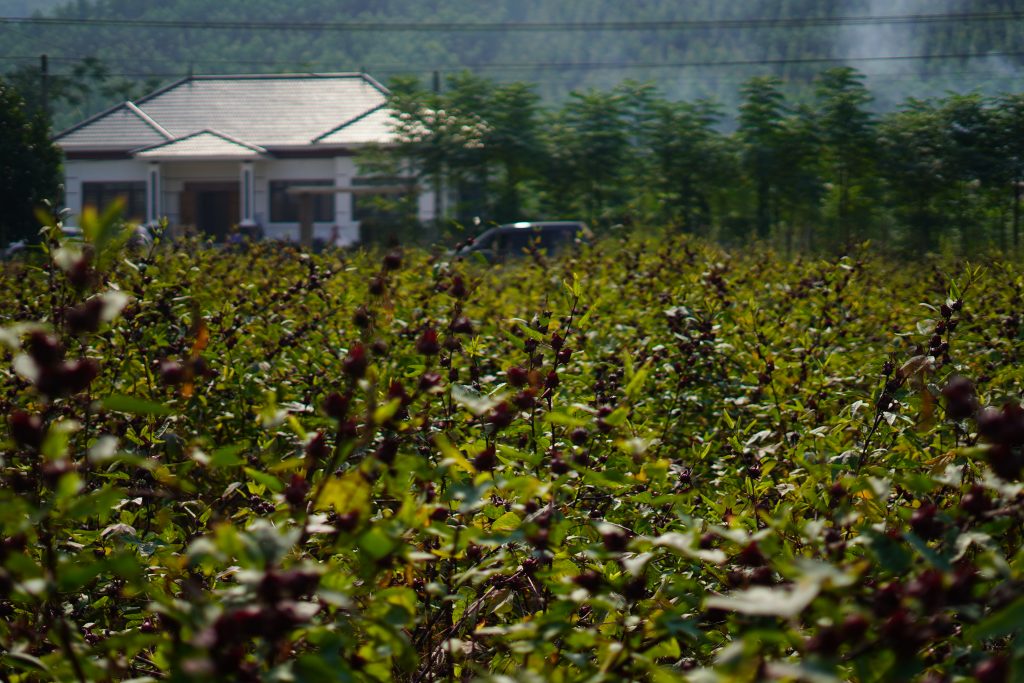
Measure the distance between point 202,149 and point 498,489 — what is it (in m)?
35.1

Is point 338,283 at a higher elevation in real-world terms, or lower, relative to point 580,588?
lower

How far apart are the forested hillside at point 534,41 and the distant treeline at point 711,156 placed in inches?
2570

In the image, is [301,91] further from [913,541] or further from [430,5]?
[430,5]

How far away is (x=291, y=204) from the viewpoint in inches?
1433

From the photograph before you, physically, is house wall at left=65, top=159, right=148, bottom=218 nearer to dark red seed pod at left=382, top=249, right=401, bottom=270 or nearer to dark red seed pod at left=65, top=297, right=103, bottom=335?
dark red seed pod at left=382, top=249, right=401, bottom=270

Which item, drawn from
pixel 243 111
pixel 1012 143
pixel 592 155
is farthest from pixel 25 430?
pixel 243 111

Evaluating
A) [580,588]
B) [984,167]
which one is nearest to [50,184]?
[984,167]

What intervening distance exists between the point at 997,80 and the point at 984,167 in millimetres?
113319

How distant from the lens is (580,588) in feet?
4.60

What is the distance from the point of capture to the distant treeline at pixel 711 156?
2400cm

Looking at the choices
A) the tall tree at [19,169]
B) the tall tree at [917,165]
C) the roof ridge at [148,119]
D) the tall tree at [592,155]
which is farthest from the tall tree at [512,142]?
the roof ridge at [148,119]

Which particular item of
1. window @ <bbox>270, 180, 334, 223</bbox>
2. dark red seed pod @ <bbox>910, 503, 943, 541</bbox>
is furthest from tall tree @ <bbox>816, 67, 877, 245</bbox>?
dark red seed pod @ <bbox>910, 503, 943, 541</bbox>

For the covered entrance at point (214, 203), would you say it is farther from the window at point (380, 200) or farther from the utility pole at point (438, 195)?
the utility pole at point (438, 195)

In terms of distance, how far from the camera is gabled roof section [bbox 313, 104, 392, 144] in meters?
33.4
